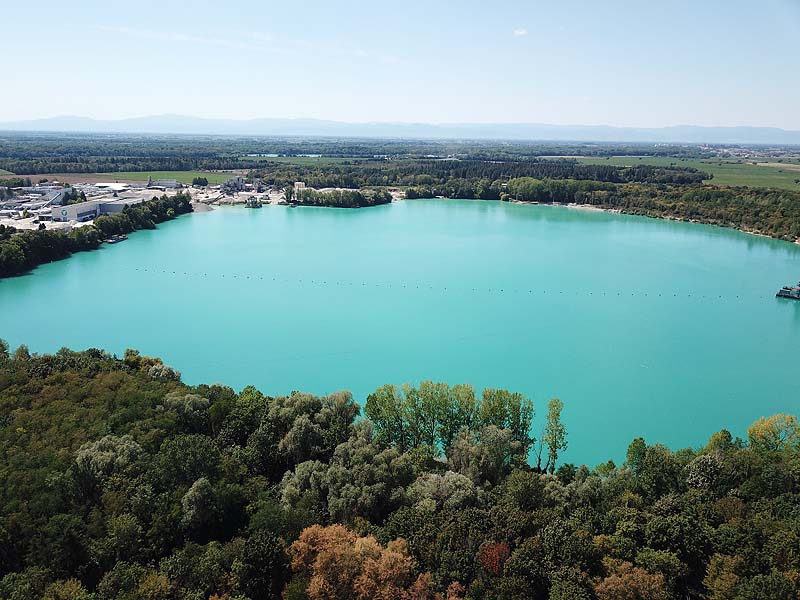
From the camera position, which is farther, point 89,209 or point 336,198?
point 336,198

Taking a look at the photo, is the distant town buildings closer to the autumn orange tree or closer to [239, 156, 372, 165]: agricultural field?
[239, 156, 372, 165]: agricultural field

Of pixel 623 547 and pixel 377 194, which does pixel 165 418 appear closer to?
pixel 623 547

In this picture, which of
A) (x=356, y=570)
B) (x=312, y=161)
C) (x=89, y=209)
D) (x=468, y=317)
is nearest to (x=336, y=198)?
(x=89, y=209)

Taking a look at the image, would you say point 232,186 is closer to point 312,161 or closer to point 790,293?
Result: point 312,161

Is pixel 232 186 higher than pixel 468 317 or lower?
higher

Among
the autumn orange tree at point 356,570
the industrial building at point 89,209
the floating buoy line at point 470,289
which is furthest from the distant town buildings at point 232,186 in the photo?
the autumn orange tree at point 356,570

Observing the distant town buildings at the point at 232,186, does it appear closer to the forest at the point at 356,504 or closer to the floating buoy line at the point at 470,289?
the floating buoy line at the point at 470,289
